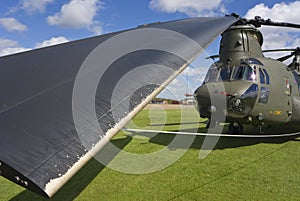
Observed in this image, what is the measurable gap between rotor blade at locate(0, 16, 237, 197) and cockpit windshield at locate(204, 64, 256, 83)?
4.68 meters

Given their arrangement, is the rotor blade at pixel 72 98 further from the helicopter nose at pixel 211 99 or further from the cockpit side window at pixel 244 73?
the cockpit side window at pixel 244 73

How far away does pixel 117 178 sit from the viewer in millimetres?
4047

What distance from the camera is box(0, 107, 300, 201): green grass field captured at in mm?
3338

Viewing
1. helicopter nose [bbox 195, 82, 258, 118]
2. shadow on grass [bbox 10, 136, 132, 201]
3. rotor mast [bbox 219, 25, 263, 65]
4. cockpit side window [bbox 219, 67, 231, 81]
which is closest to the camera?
shadow on grass [bbox 10, 136, 132, 201]

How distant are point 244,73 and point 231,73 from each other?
309 mm

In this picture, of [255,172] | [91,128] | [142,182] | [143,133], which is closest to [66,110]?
[91,128]

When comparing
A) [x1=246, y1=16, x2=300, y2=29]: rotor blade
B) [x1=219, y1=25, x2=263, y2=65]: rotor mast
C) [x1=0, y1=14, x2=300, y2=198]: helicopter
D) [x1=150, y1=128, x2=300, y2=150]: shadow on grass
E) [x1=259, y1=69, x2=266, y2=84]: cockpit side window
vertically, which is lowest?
[x1=150, y1=128, x2=300, y2=150]: shadow on grass

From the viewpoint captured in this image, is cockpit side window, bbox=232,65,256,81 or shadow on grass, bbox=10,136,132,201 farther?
cockpit side window, bbox=232,65,256,81

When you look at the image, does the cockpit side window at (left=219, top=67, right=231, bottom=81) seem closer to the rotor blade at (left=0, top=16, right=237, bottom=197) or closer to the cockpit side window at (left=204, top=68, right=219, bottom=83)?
the cockpit side window at (left=204, top=68, right=219, bottom=83)

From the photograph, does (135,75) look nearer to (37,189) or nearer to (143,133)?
(37,189)

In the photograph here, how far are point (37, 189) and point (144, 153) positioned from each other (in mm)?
5151

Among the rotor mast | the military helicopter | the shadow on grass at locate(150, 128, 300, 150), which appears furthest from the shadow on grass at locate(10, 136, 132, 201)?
the rotor mast

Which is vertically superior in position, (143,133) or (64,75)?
(64,75)

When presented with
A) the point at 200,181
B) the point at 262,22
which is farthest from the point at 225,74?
the point at 200,181
